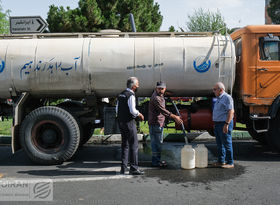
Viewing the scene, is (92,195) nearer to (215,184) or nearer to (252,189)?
(215,184)

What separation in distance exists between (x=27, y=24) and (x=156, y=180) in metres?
4.70

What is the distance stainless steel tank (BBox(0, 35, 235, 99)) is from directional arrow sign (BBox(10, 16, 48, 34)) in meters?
0.76

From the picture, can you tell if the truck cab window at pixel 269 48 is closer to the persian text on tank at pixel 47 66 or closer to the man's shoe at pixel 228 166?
the man's shoe at pixel 228 166

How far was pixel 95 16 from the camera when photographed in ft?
49.0

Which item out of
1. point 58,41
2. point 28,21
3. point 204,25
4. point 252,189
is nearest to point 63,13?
point 28,21

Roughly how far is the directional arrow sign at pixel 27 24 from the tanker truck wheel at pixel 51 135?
2041 millimetres

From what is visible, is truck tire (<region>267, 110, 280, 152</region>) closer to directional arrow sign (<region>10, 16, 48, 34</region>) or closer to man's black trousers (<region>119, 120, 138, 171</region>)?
man's black trousers (<region>119, 120, 138, 171</region>)

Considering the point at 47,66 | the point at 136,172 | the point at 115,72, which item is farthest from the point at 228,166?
the point at 47,66

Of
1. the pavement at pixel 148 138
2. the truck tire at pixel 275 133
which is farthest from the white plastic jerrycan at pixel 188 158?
the pavement at pixel 148 138

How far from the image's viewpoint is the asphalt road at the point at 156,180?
13.5 ft

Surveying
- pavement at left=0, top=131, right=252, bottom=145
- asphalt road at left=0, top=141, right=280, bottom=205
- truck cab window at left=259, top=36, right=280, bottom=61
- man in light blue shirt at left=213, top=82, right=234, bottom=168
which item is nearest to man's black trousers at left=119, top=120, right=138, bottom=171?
asphalt road at left=0, top=141, right=280, bottom=205

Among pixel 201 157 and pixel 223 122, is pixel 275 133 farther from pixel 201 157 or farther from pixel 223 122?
pixel 201 157

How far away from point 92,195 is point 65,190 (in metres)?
0.51

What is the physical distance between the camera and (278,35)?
628cm
